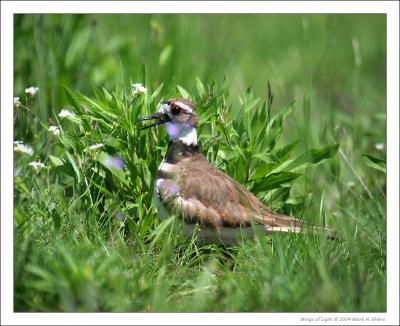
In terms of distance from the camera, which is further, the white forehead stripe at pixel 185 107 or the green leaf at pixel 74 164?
the white forehead stripe at pixel 185 107

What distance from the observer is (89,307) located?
3.95 m

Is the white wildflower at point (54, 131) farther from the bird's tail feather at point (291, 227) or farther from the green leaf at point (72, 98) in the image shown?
the bird's tail feather at point (291, 227)

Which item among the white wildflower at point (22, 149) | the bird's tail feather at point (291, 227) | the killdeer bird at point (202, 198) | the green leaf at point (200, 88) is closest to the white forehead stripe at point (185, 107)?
the killdeer bird at point (202, 198)

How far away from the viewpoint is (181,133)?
5285 mm

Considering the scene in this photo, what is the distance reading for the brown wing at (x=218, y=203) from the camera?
4.92 metres

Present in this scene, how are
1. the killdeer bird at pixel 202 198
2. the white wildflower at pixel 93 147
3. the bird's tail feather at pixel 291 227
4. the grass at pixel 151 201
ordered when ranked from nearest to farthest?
the grass at pixel 151 201, the bird's tail feather at pixel 291 227, the white wildflower at pixel 93 147, the killdeer bird at pixel 202 198

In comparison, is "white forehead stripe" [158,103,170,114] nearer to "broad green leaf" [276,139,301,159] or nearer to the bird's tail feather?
"broad green leaf" [276,139,301,159]

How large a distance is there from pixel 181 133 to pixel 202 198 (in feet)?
1.77

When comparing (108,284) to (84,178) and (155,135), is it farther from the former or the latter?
(155,135)

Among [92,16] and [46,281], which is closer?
[46,281]

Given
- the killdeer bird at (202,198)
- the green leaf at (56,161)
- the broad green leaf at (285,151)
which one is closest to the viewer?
the killdeer bird at (202,198)

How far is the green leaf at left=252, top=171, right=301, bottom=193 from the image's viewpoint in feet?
16.8

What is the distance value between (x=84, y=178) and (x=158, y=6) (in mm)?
1247

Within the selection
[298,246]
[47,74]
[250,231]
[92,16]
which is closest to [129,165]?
[250,231]
